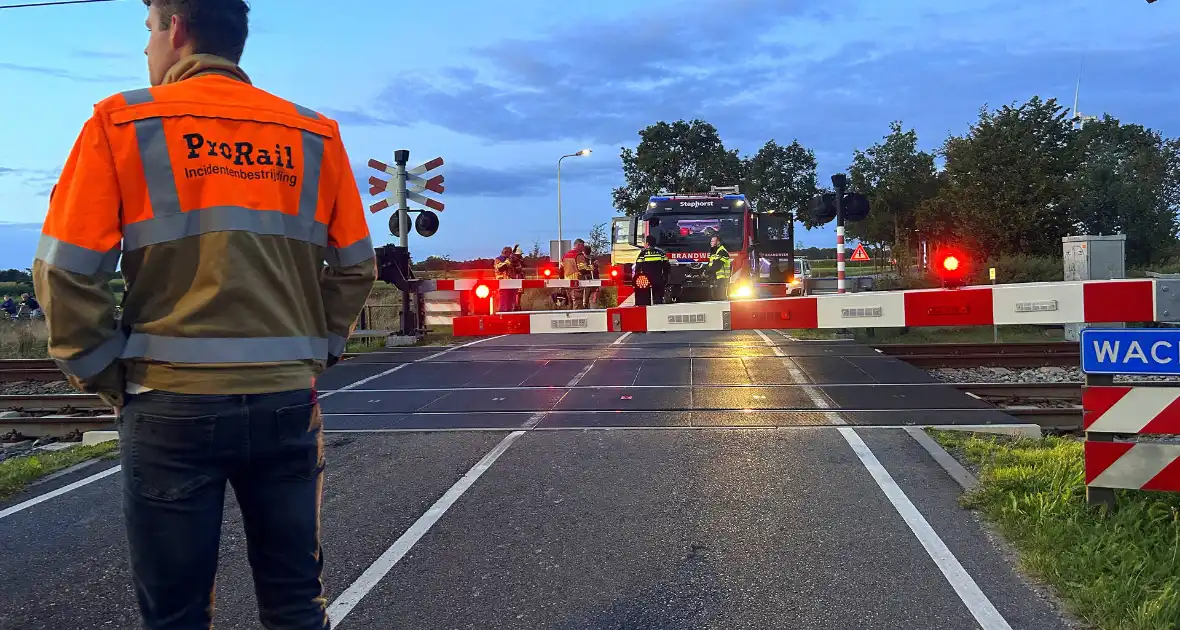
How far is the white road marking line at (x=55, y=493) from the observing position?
555 centimetres

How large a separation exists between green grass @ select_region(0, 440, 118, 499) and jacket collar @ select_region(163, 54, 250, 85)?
507 centimetres

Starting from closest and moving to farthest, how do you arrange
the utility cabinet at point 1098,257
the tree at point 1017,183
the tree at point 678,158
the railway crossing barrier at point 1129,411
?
the railway crossing barrier at point 1129,411, the utility cabinet at point 1098,257, the tree at point 1017,183, the tree at point 678,158

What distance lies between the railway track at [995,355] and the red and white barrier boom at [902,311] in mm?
5059

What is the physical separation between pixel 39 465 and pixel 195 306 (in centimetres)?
574

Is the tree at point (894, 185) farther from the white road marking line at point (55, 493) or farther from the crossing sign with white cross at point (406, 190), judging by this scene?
the white road marking line at point (55, 493)

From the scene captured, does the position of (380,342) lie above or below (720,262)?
below

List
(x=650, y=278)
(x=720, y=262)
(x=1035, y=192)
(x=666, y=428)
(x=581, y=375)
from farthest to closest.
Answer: (x=1035, y=192) < (x=720, y=262) < (x=650, y=278) < (x=581, y=375) < (x=666, y=428)

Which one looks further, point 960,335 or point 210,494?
point 960,335

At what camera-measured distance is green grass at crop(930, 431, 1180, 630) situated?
11.6 ft

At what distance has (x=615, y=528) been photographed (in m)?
4.77

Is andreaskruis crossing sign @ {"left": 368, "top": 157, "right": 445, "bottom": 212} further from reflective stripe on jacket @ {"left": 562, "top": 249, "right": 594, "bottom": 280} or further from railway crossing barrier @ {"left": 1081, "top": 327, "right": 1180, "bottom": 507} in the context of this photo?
railway crossing barrier @ {"left": 1081, "top": 327, "right": 1180, "bottom": 507}

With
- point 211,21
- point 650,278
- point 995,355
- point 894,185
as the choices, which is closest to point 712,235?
point 650,278

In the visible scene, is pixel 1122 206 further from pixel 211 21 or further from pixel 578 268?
pixel 211 21

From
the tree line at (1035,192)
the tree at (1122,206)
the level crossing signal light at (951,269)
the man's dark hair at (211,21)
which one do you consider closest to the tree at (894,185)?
the tree line at (1035,192)
